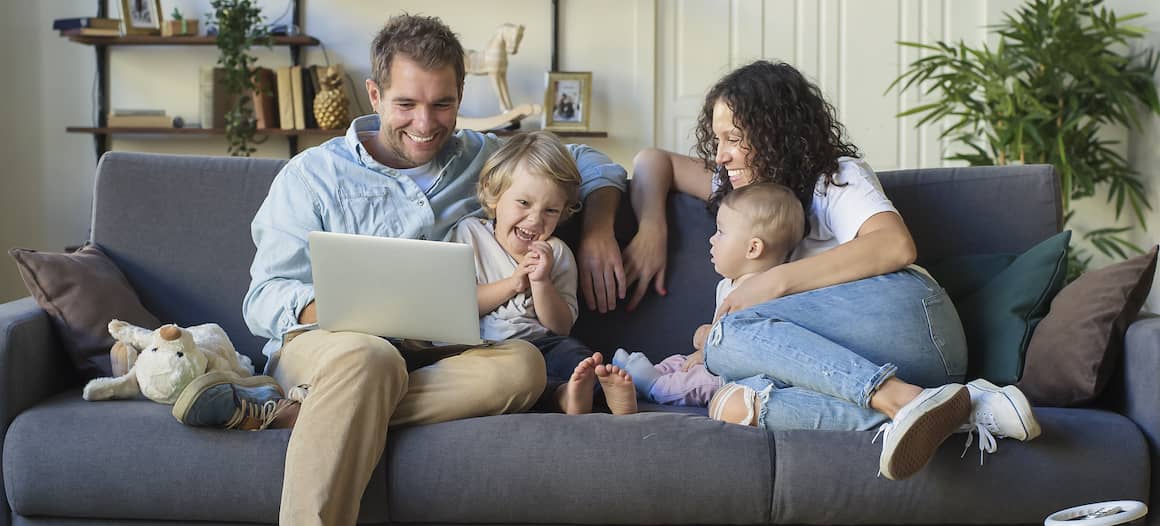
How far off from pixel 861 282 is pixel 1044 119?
7.34ft

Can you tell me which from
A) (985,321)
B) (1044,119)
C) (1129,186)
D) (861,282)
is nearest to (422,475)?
(861,282)

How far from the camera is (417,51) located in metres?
2.03

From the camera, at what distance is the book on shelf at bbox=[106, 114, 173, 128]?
4301 millimetres

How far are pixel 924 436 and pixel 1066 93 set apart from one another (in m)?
A: 2.69

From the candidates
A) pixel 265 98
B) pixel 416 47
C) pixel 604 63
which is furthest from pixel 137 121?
pixel 416 47

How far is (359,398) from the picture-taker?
5.28 ft

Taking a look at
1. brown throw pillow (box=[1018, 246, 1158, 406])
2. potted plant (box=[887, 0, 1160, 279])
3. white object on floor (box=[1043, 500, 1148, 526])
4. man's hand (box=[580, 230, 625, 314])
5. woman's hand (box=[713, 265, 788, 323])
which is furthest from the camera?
potted plant (box=[887, 0, 1160, 279])

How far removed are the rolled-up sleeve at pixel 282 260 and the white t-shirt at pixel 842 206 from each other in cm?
92

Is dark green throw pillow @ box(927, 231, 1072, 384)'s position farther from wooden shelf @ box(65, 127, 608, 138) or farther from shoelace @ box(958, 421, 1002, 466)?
wooden shelf @ box(65, 127, 608, 138)

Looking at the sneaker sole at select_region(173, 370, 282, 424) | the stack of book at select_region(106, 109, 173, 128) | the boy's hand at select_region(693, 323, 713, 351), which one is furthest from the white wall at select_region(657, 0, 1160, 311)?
the sneaker sole at select_region(173, 370, 282, 424)

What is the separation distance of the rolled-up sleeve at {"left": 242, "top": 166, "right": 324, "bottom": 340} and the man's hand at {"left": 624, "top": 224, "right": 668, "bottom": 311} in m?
0.62

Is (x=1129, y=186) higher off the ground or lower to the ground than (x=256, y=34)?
lower

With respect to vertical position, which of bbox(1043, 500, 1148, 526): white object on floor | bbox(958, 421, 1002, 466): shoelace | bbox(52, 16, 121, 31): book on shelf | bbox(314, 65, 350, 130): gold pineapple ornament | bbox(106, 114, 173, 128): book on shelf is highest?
bbox(52, 16, 121, 31): book on shelf

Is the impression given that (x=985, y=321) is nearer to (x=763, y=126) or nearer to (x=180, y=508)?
(x=763, y=126)
